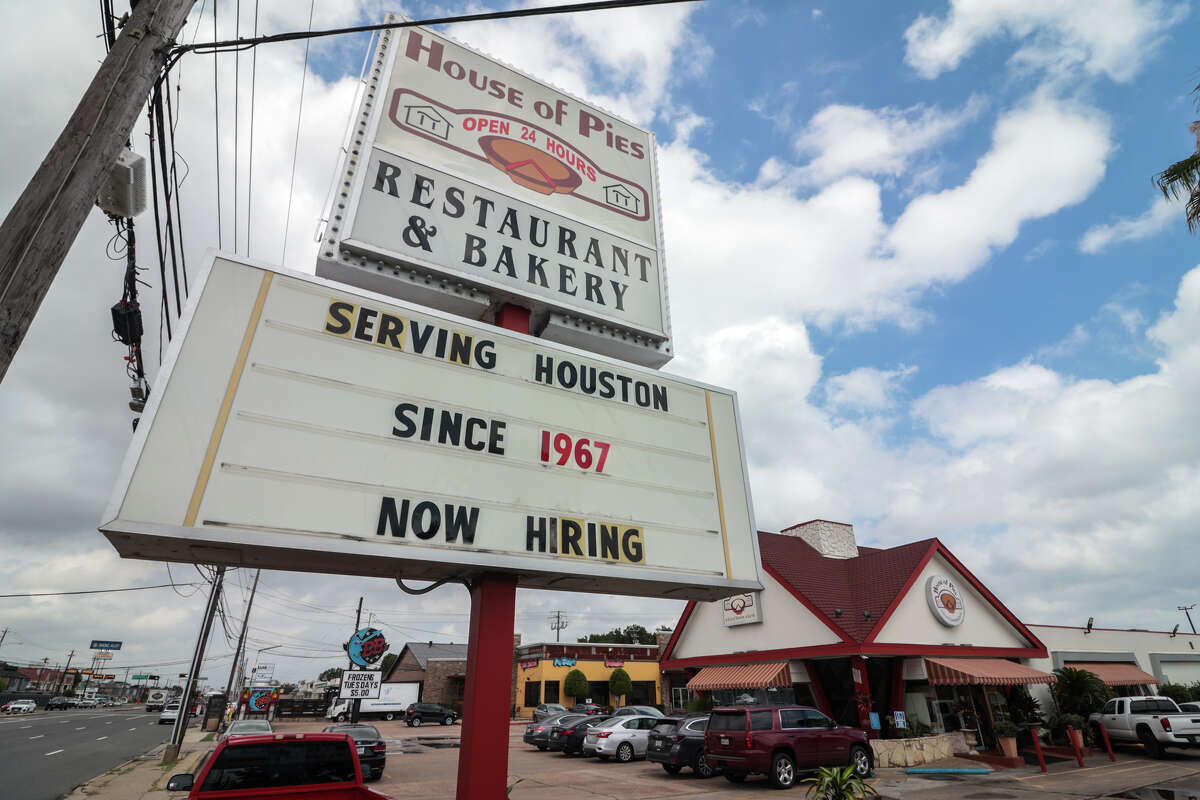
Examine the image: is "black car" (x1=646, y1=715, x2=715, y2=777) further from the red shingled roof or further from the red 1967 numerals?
the red 1967 numerals

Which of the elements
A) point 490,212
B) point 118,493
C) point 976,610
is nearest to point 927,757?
point 976,610

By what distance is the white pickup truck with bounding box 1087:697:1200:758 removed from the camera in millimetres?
18547

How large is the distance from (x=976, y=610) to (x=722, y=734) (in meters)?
13.5

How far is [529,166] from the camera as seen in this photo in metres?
7.98

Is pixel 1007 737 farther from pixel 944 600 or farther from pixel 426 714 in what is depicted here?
pixel 426 714

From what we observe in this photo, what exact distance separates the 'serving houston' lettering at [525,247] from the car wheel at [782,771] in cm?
1195

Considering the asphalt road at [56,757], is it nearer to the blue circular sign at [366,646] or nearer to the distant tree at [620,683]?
the blue circular sign at [366,646]

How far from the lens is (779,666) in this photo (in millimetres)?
21141

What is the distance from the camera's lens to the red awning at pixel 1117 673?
990 inches

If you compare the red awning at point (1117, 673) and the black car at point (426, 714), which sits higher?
the red awning at point (1117, 673)


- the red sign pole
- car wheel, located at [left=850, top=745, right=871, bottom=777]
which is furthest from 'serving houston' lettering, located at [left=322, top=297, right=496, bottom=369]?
car wheel, located at [left=850, top=745, right=871, bottom=777]

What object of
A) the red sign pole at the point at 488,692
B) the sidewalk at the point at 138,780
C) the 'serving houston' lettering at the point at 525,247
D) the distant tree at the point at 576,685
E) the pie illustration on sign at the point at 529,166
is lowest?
the sidewalk at the point at 138,780

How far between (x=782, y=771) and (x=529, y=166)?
46.1 ft

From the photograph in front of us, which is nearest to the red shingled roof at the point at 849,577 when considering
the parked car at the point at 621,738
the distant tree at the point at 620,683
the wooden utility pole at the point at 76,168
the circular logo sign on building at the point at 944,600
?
the circular logo sign on building at the point at 944,600
